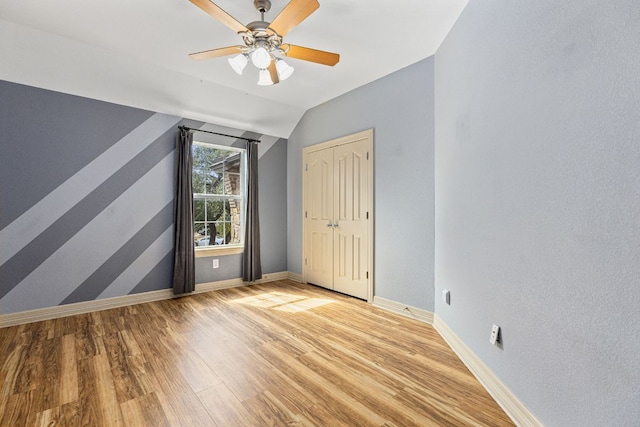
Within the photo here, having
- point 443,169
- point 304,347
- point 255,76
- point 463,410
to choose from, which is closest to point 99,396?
point 304,347

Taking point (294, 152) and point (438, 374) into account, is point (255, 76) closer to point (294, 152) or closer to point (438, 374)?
point (294, 152)

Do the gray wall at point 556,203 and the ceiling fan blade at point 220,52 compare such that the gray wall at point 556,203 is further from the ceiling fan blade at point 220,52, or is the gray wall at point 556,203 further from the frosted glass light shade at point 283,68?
the ceiling fan blade at point 220,52

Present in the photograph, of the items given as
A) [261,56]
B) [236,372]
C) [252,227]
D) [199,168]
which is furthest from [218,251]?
[261,56]

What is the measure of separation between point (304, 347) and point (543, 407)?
1594mm

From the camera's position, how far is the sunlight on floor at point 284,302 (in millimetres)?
3490

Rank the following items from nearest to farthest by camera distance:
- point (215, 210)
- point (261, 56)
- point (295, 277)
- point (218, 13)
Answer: point (218, 13)
point (261, 56)
point (215, 210)
point (295, 277)

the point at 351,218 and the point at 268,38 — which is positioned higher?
the point at 268,38

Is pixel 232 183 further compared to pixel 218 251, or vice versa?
pixel 232 183

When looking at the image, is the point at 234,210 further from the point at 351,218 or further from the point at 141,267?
the point at 351,218

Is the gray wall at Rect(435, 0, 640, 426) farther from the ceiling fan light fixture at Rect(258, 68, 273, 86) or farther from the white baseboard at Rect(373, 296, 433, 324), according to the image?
the ceiling fan light fixture at Rect(258, 68, 273, 86)

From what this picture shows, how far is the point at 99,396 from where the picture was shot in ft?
5.82

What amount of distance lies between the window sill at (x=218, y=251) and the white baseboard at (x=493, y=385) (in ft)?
10.2

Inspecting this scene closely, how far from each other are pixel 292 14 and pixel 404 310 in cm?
292

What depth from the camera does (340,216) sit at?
406 cm
